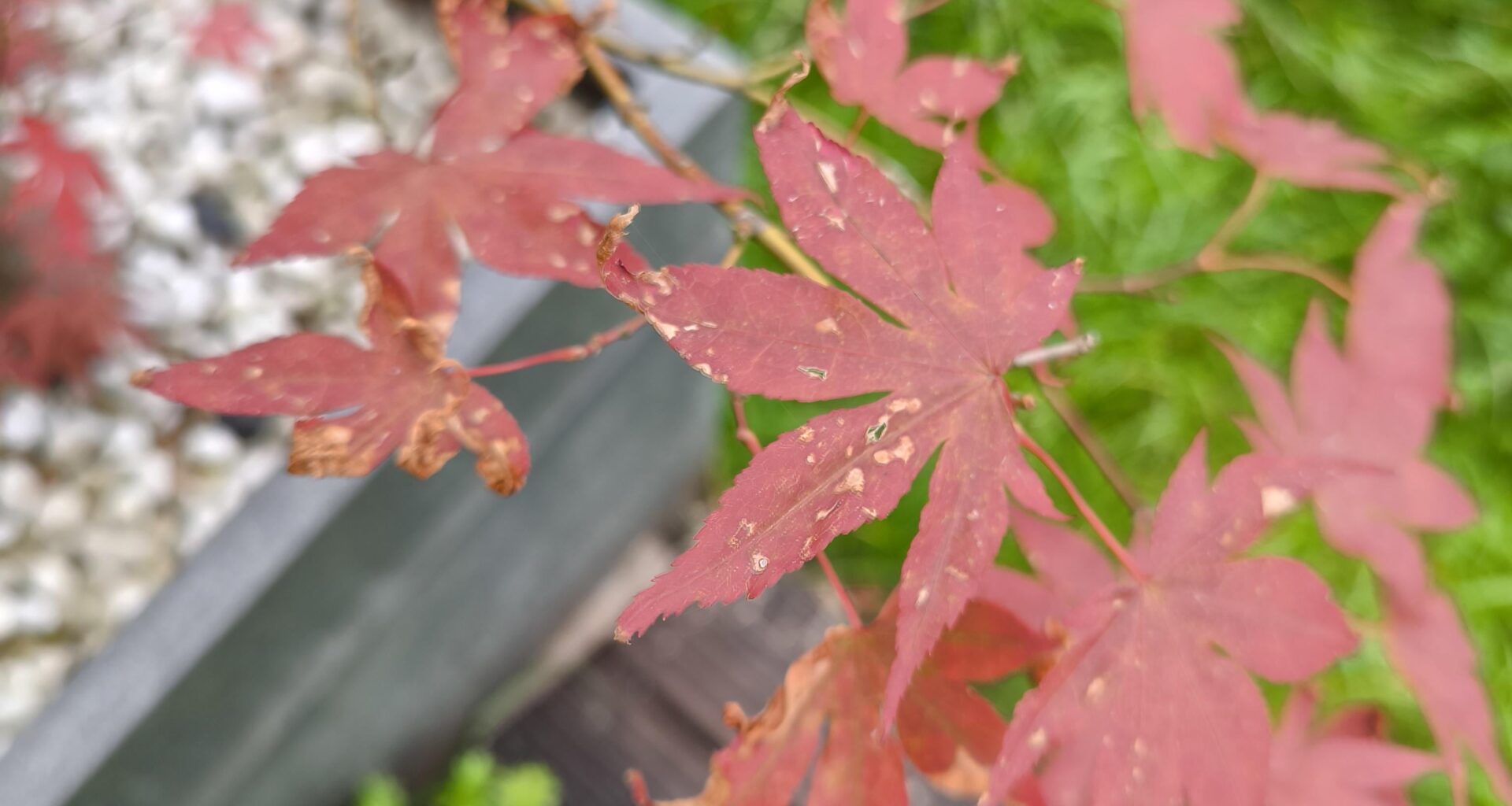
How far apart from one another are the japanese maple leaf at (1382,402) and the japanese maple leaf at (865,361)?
11.4 inches

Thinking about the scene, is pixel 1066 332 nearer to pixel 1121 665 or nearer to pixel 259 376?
pixel 1121 665

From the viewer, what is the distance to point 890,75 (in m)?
0.53

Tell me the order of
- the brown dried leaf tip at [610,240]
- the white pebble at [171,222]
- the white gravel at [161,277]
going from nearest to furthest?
the brown dried leaf tip at [610,240] → the white gravel at [161,277] → the white pebble at [171,222]

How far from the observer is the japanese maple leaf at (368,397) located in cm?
39

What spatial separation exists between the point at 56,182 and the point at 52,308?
0.42 feet

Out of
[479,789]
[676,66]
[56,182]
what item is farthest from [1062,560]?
[56,182]

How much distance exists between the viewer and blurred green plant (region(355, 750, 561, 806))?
1001mm

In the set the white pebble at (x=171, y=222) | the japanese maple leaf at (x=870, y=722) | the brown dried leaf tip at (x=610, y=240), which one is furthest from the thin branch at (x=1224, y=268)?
the white pebble at (x=171, y=222)

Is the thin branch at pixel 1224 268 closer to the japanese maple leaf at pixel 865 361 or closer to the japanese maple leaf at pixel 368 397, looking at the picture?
the japanese maple leaf at pixel 865 361

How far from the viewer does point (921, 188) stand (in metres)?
1.33

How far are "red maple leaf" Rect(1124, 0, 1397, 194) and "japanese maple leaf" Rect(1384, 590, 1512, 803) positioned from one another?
0.27 metres

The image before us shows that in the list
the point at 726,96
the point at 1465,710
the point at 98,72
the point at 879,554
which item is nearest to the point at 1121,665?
the point at 1465,710

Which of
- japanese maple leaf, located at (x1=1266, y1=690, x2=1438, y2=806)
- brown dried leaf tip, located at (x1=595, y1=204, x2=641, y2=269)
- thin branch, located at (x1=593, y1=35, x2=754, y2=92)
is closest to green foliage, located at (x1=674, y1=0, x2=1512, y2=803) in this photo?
japanese maple leaf, located at (x1=1266, y1=690, x2=1438, y2=806)

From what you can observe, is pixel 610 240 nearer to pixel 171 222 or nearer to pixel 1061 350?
pixel 1061 350
